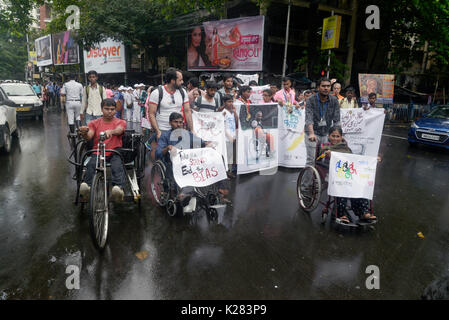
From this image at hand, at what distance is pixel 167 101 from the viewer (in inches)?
213

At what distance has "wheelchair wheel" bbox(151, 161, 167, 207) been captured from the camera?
4852 mm

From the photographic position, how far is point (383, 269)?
3590 mm

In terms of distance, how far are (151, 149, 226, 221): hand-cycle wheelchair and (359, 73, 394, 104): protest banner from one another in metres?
14.3

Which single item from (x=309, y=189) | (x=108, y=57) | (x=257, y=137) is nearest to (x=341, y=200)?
(x=309, y=189)

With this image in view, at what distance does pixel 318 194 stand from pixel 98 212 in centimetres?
295

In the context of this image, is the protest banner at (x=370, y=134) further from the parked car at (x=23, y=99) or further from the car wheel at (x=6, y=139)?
the parked car at (x=23, y=99)

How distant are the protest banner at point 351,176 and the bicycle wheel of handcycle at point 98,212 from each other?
287 centimetres

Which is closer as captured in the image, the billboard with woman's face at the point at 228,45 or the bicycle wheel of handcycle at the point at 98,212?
the bicycle wheel of handcycle at the point at 98,212

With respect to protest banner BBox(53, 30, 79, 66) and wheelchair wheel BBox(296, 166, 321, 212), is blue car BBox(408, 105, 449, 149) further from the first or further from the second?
protest banner BBox(53, 30, 79, 66)

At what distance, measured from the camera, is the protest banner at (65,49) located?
1228 inches

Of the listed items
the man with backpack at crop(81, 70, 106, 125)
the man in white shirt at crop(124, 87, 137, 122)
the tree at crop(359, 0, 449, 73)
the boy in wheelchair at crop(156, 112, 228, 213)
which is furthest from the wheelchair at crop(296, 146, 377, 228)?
the tree at crop(359, 0, 449, 73)

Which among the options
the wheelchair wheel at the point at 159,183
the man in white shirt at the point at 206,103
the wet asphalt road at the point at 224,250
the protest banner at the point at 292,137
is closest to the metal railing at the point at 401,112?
the protest banner at the point at 292,137

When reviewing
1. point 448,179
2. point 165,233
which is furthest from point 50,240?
point 448,179

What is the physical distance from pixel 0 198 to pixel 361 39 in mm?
28730
